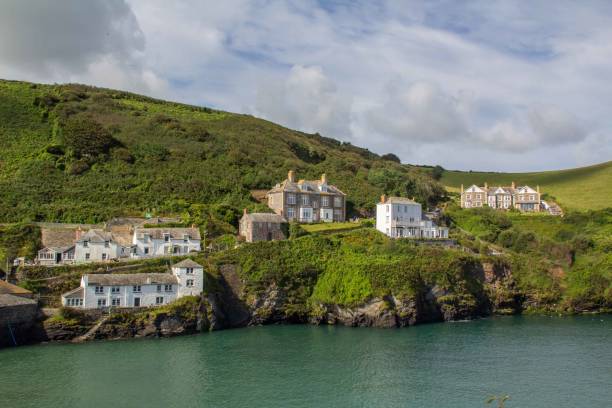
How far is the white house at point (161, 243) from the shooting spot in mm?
69312

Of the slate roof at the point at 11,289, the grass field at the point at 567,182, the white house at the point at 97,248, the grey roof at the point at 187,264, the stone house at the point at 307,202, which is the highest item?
the grass field at the point at 567,182

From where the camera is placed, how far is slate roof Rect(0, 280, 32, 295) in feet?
185

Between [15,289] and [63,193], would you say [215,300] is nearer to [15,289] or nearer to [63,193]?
[15,289]

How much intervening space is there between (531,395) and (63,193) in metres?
68.2

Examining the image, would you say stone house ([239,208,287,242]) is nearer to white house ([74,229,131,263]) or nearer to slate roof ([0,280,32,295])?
white house ([74,229,131,263])

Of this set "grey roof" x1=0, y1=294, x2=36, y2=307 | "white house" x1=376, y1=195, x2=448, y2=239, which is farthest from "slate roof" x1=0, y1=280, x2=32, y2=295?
"white house" x1=376, y1=195, x2=448, y2=239

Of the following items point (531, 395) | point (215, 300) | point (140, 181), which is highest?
point (140, 181)

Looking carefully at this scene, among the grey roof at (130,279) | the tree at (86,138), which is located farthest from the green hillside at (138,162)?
the grey roof at (130,279)

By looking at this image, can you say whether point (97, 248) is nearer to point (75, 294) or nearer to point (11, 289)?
point (75, 294)

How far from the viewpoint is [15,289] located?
57.1 m

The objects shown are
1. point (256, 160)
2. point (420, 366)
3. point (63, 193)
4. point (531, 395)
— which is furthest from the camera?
point (256, 160)

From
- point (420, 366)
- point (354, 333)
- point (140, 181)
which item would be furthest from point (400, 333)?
point (140, 181)

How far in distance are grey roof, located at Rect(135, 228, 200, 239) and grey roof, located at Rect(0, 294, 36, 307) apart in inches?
631

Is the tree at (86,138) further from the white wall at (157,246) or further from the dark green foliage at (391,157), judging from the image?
the dark green foliage at (391,157)
